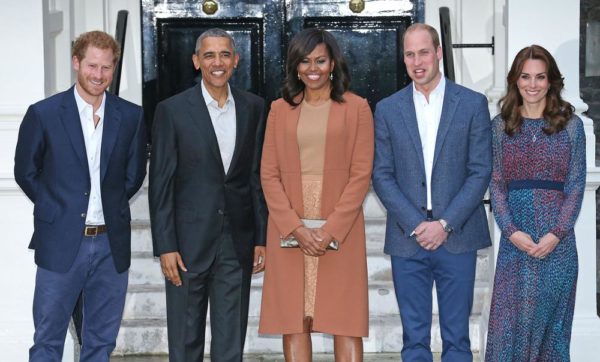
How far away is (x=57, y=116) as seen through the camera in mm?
4938

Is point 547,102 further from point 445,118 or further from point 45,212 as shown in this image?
point 45,212

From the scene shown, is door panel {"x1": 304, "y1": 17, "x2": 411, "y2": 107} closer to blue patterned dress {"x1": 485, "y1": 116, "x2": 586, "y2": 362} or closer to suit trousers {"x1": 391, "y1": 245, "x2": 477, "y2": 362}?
blue patterned dress {"x1": 485, "y1": 116, "x2": 586, "y2": 362}

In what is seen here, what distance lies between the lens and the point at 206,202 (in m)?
5.02

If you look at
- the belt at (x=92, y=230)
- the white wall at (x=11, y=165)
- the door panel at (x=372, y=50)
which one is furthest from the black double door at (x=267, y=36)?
the belt at (x=92, y=230)

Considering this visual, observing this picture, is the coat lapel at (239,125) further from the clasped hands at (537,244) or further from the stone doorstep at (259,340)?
the stone doorstep at (259,340)

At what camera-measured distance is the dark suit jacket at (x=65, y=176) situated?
4.92m

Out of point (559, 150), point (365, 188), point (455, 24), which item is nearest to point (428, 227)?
point (365, 188)

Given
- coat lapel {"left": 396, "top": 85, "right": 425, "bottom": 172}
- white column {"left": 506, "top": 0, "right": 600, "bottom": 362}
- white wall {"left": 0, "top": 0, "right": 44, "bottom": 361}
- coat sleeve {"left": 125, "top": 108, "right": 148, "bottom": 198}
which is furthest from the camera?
white column {"left": 506, "top": 0, "right": 600, "bottom": 362}

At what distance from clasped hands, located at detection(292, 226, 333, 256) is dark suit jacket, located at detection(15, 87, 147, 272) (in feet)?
2.71

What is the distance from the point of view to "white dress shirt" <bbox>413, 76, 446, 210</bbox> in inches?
198

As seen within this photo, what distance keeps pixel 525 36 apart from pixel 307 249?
89.2 inches

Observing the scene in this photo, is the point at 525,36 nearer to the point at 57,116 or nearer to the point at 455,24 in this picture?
the point at 455,24

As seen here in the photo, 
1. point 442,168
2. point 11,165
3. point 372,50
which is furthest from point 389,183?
point 372,50

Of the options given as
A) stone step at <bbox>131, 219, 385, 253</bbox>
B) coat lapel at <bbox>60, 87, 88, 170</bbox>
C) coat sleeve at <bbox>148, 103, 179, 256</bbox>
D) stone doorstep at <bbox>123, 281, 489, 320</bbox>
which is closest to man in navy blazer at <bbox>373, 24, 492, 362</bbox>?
coat sleeve at <bbox>148, 103, 179, 256</bbox>
